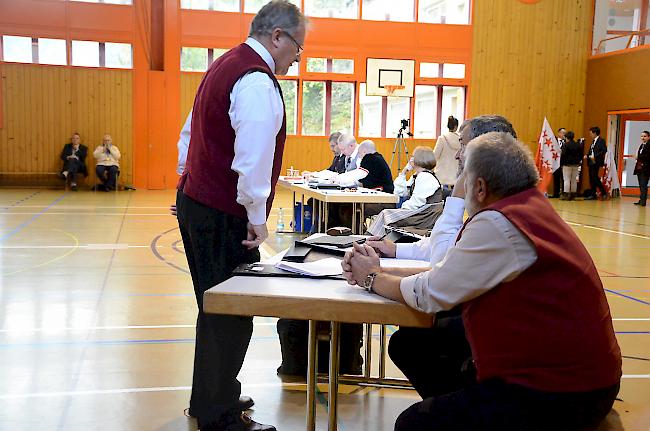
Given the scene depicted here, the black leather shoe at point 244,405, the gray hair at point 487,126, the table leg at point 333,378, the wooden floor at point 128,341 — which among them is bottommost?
the wooden floor at point 128,341

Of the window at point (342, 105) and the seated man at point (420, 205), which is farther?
the window at point (342, 105)

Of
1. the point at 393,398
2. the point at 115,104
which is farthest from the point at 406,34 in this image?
the point at 393,398

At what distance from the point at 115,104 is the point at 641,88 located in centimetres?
1172

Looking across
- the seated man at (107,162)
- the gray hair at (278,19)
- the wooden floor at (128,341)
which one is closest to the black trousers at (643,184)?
the wooden floor at (128,341)

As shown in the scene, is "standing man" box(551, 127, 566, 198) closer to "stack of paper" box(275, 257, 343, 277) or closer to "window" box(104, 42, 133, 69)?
"window" box(104, 42, 133, 69)

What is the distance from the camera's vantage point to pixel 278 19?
8.14 feet

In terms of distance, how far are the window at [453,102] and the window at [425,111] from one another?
0.81ft

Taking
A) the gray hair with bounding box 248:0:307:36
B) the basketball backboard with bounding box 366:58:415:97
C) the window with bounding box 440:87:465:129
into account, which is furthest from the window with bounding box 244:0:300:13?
the gray hair with bounding box 248:0:307:36

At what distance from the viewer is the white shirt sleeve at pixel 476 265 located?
1.66 meters

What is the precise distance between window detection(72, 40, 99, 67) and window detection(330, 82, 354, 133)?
544cm

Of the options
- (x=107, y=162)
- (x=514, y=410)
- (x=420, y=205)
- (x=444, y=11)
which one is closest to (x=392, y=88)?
(x=444, y=11)

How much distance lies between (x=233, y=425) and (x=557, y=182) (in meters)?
15.3

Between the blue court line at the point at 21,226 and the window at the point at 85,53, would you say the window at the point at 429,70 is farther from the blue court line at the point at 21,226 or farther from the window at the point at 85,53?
the blue court line at the point at 21,226

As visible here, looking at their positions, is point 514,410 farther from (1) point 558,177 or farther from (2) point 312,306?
(1) point 558,177
